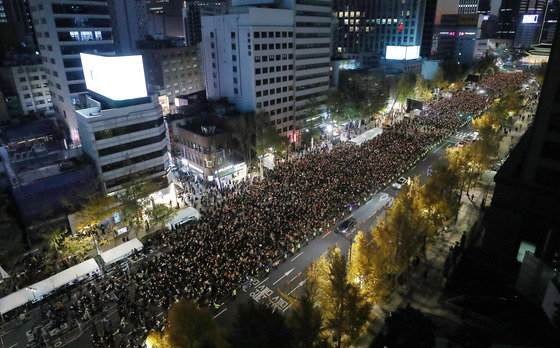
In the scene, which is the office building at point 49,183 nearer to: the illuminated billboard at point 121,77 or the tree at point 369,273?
the illuminated billboard at point 121,77

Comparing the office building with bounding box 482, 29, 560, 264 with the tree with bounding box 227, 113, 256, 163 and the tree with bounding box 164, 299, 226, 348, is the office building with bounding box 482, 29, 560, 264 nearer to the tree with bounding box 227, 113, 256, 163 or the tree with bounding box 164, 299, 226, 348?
the tree with bounding box 164, 299, 226, 348

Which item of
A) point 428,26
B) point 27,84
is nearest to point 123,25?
point 27,84

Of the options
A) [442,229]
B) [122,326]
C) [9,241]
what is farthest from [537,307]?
[9,241]

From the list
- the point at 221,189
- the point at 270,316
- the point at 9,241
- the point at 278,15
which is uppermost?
the point at 278,15

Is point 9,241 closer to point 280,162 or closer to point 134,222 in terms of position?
point 134,222

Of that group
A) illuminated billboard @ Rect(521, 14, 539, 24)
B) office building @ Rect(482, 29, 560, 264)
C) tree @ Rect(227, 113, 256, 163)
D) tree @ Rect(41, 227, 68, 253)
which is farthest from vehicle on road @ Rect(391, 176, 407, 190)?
illuminated billboard @ Rect(521, 14, 539, 24)

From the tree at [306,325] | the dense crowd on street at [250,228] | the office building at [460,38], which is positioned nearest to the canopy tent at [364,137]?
the dense crowd on street at [250,228]
